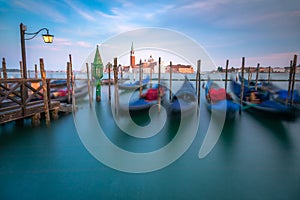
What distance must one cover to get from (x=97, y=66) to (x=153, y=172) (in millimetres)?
7658

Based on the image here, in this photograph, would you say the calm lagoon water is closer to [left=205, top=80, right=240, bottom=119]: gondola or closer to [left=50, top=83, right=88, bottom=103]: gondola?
[left=205, top=80, right=240, bottom=119]: gondola

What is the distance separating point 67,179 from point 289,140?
488cm

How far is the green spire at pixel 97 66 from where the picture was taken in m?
9.43

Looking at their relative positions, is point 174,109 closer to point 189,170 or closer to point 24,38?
point 189,170

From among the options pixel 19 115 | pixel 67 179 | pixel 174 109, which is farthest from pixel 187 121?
pixel 19 115

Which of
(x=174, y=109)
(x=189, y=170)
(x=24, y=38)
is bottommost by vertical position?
(x=189, y=170)

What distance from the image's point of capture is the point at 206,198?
2.30 metres

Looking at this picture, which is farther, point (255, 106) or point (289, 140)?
point (255, 106)

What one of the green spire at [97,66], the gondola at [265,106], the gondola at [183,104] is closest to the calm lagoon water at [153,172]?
the gondola at [265,106]

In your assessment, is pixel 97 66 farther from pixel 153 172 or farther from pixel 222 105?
pixel 153 172

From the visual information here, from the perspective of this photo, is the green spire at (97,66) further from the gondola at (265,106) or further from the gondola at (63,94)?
the gondola at (265,106)

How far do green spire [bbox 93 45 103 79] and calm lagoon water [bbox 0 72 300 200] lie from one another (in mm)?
5007

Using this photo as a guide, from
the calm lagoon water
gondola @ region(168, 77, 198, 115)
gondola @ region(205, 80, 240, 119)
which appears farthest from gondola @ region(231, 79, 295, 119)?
gondola @ region(168, 77, 198, 115)

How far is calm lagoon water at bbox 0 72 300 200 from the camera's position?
2.41m
